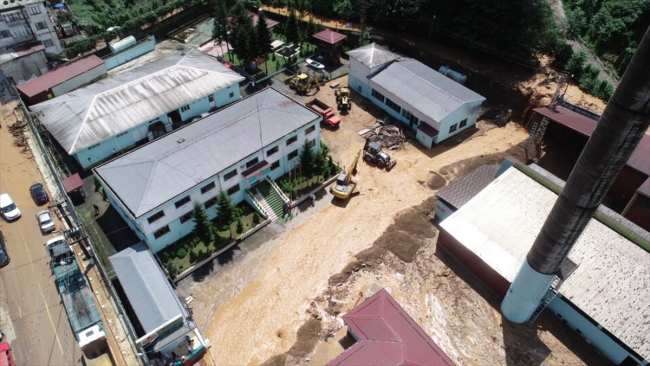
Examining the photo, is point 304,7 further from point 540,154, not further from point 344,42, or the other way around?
point 540,154

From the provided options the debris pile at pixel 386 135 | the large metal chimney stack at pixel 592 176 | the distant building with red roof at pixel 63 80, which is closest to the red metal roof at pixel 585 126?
the debris pile at pixel 386 135

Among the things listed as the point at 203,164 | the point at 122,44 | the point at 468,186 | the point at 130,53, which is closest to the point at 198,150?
the point at 203,164

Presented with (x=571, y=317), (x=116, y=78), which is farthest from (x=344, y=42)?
(x=571, y=317)

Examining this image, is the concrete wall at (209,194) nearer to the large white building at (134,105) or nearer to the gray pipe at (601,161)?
the large white building at (134,105)

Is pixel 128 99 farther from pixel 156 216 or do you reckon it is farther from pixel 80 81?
pixel 156 216

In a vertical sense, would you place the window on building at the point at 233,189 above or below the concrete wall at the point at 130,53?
below
